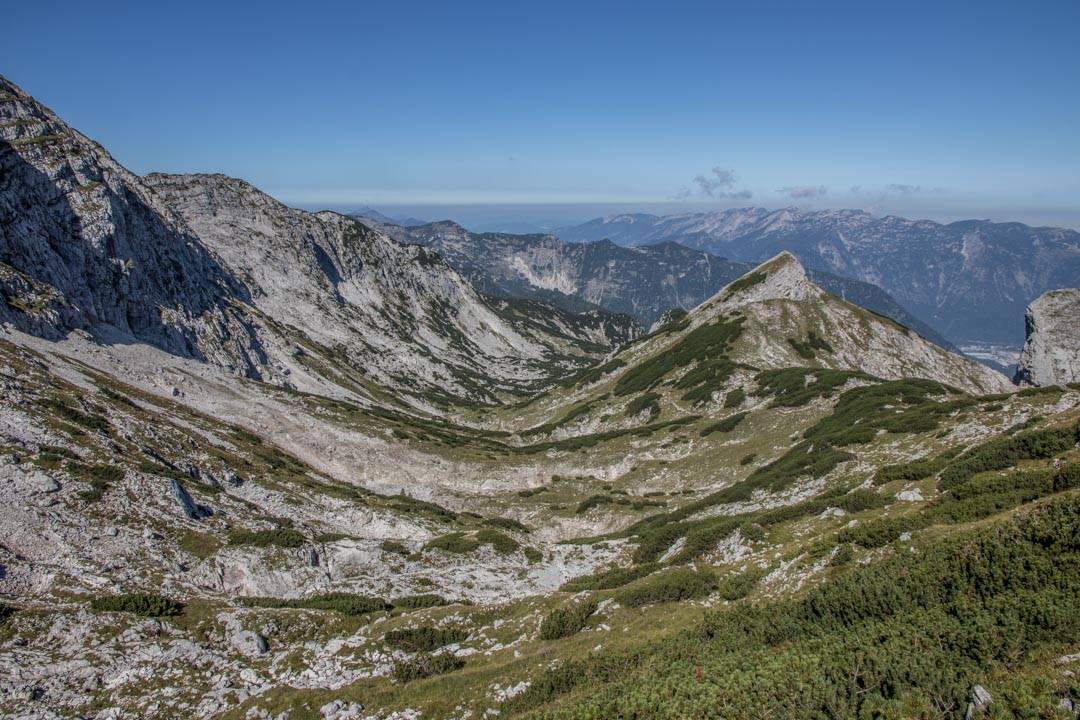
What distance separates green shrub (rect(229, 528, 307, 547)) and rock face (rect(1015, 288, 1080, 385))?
126095 mm

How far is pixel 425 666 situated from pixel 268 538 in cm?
2222

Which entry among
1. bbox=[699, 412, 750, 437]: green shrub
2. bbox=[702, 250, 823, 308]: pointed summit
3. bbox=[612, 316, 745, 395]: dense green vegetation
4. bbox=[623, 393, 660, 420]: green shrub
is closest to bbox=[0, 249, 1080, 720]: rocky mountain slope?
bbox=[699, 412, 750, 437]: green shrub

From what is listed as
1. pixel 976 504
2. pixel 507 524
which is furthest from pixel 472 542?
pixel 976 504

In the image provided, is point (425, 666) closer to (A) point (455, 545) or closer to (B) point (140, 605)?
(B) point (140, 605)

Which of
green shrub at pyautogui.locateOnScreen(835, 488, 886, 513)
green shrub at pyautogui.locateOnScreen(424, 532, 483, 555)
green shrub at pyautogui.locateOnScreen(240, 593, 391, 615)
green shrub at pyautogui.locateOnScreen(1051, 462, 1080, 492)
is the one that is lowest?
green shrub at pyautogui.locateOnScreen(424, 532, 483, 555)

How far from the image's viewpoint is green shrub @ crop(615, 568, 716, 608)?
77.6 feet

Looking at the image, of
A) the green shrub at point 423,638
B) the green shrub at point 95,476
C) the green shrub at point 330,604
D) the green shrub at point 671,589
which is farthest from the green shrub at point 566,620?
the green shrub at point 95,476

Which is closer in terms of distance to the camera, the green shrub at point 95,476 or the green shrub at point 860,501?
the green shrub at point 860,501

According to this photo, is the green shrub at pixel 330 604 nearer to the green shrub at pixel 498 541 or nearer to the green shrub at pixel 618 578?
the green shrub at pixel 618 578

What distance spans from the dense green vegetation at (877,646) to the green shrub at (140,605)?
61.1 ft

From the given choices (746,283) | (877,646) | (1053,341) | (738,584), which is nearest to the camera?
(877,646)

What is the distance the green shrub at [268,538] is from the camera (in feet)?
127

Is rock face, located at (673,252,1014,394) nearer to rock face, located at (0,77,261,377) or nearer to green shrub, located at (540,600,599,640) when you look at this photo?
green shrub, located at (540,600,599,640)

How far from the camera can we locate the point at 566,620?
24.4 m
